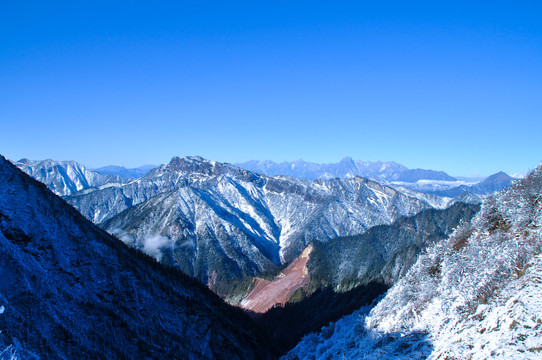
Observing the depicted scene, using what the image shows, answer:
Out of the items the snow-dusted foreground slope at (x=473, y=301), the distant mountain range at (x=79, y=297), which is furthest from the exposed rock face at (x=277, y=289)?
the distant mountain range at (x=79, y=297)

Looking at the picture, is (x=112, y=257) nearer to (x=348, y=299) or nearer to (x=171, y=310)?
(x=171, y=310)

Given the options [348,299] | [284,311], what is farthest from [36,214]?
[284,311]

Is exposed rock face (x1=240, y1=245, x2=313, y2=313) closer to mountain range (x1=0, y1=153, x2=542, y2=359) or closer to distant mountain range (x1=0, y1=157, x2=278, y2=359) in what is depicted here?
mountain range (x1=0, y1=153, x2=542, y2=359)

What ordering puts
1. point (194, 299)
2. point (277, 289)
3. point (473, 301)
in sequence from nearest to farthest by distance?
point (473, 301) → point (194, 299) → point (277, 289)

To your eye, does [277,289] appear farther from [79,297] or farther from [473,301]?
[473,301]

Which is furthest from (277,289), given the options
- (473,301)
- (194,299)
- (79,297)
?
(473,301)

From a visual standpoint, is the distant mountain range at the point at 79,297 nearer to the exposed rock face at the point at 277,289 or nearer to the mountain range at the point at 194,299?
the mountain range at the point at 194,299

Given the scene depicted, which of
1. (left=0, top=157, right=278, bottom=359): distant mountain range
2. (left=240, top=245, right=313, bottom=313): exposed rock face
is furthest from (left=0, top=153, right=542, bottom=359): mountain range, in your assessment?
(left=240, top=245, right=313, bottom=313): exposed rock face
